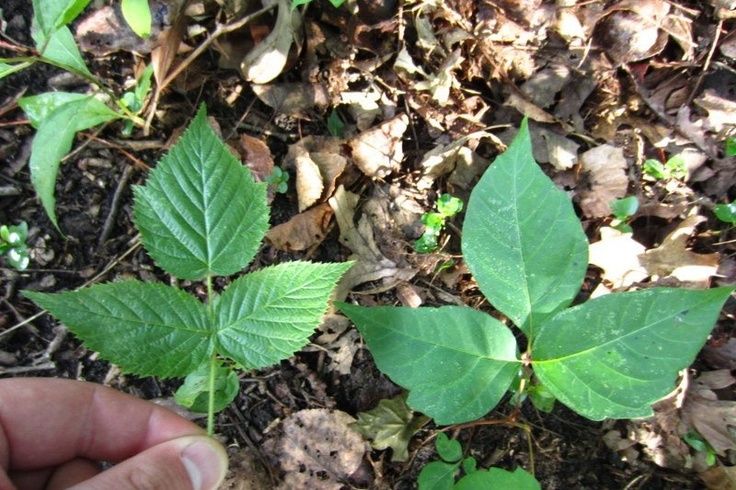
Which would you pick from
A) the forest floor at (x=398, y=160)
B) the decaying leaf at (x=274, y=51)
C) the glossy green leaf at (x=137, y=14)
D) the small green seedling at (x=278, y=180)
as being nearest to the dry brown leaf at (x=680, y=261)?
the forest floor at (x=398, y=160)

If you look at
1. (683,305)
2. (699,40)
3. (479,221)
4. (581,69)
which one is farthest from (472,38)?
(683,305)

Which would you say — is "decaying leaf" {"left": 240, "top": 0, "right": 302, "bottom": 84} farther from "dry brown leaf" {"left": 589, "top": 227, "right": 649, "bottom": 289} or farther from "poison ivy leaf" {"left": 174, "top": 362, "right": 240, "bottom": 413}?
"dry brown leaf" {"left": 589, "top": 227, "right": 649, "bottom": 289}

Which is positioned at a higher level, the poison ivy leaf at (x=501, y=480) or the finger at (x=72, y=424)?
the finger at (x=72, y=424)

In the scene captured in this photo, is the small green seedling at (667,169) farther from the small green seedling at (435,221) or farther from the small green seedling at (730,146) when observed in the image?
the small green seedling at (435,221)

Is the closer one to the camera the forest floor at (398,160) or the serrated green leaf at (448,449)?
the serrated green leaf at (448,449)

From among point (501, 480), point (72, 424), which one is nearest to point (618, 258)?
point (501, 480)

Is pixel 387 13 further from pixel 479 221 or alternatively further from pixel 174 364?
pixel 174 364

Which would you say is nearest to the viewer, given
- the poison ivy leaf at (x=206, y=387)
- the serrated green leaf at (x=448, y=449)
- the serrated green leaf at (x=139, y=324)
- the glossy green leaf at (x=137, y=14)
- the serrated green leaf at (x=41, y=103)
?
the serrated green leaf at (x=139, y=324)

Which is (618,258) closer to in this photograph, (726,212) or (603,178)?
(603,178)
